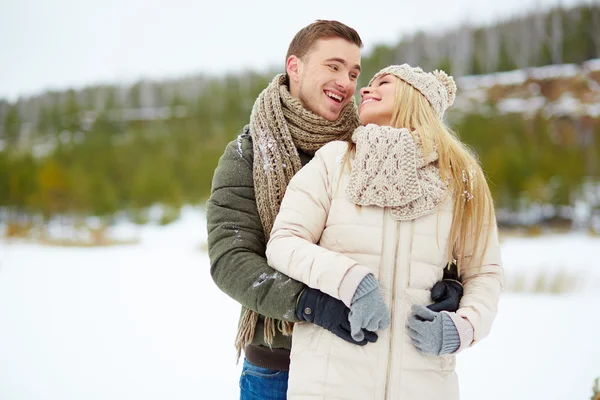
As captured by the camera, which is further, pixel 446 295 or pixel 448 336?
pixel 446 295

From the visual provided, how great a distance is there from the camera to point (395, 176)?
1.26m

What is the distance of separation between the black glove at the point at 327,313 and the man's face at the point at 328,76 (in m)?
0.72

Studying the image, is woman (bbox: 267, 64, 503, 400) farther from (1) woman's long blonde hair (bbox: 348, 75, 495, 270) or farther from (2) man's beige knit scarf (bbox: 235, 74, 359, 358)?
(2) man's beige knit scarf (bbox: 235, 74, 359, 358)

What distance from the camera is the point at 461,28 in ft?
102

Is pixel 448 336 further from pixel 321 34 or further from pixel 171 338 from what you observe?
pixel 171 338

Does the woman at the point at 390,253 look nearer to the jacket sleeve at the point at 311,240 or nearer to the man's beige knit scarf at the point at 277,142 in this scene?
the jacket sleeve at the point at 311,240

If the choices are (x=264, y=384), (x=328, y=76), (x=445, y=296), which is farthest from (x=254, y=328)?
(x=328, y=76)

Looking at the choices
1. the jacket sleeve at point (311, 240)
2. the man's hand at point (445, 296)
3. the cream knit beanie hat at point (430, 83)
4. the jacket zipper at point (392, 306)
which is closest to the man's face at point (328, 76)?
the cream knit beanie hat at point (430, 83)

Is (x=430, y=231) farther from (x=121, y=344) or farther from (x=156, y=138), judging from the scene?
(x=156, y=138)

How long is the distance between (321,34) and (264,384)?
1.24 metres

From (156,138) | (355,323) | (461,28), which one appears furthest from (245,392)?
(461,28)

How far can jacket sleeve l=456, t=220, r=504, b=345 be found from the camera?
1.27 m

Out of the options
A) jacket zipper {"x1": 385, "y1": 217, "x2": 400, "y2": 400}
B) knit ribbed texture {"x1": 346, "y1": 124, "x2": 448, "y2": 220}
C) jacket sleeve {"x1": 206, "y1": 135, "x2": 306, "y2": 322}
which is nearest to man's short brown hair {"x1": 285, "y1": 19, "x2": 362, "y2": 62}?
jacket sleeve {"x1": 206, "y1": 135, "x2": 306, "y2": 322}

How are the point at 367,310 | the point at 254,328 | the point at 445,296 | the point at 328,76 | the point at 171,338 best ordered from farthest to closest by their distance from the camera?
the point at 171,338, the point at 328,76, the point at 254,328, the point at 445,296, the point at 367,310
